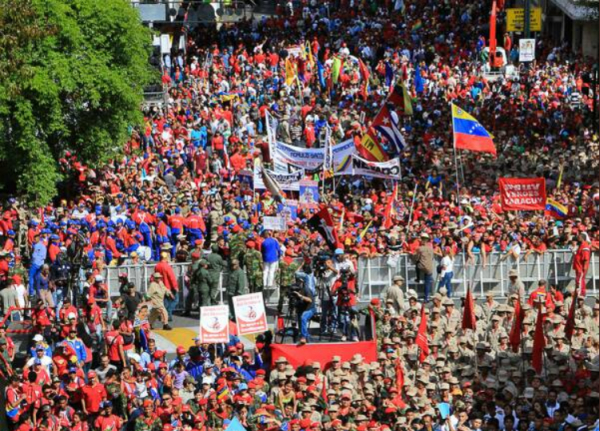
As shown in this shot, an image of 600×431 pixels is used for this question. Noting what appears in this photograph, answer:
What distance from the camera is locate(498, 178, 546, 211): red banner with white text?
122 ft

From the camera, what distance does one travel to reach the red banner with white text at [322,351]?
104 feet

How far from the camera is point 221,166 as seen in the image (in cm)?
4647

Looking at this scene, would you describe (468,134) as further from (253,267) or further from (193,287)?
(193,287)

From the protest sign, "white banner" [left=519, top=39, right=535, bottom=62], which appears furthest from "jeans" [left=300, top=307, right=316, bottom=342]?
"white banner" [left=519, top=39, right=535, bottom=62]

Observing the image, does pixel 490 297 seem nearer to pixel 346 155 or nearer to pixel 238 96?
pixel 346 155

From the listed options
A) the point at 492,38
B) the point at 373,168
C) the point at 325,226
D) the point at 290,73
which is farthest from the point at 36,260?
the point at 492,38

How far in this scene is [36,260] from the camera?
36438 millimetres

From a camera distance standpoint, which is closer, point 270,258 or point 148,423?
point 148,423

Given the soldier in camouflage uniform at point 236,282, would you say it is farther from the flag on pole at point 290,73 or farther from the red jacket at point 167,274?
the flag on pole at point 290,73

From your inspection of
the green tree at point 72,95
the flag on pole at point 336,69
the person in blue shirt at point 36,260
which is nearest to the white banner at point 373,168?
the green tree at point 72,95

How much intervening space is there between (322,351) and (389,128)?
12183 mm

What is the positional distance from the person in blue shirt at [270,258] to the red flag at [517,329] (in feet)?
18.6

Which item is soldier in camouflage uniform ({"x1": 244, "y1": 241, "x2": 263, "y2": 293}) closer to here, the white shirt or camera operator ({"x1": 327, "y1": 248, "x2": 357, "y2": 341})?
camera operator ({"x1": 327, "y1": 248, "x2": 357, "y2": 341})

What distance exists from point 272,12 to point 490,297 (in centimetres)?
3695
